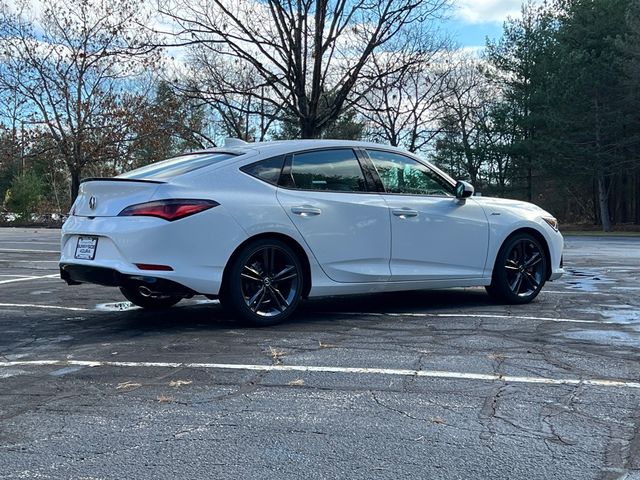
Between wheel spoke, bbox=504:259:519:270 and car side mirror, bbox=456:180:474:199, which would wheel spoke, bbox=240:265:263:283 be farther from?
wheel spoke, bbox=504:259:519:270

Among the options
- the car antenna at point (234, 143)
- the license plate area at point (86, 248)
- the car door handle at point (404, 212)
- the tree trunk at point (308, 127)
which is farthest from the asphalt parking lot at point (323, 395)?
the tree trunk at point (308, 127)

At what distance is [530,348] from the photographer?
5.36 metres

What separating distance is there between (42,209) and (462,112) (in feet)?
90.9

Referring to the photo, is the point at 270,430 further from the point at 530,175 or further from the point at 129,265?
the point at 530,175

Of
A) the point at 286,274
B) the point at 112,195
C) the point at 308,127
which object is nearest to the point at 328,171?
the point at 286,274

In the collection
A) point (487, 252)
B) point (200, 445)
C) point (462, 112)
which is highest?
point (462, 112)

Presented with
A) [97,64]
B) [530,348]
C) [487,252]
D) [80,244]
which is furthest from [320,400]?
[97,64]

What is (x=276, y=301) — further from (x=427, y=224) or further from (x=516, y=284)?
(x=516, y=284)

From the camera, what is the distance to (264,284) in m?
6.11

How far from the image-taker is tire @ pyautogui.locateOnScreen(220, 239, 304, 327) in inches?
234

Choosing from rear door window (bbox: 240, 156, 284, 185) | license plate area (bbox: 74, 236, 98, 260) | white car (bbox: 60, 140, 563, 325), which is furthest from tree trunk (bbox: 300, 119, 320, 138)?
license plate area (bbox: 74, 236, 98, 260)

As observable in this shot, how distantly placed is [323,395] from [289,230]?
2.32m

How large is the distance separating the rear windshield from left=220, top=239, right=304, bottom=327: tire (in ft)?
2.90

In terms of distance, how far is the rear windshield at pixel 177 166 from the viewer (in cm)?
613
